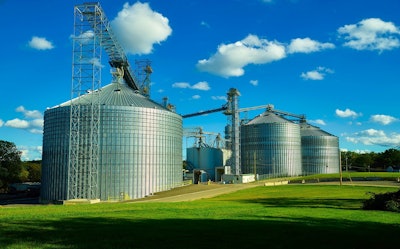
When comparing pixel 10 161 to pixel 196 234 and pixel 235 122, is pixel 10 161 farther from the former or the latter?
pixel 196 234

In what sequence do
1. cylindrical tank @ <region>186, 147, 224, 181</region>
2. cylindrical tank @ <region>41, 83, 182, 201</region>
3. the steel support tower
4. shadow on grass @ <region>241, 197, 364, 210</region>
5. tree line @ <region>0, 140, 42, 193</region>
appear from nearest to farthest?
shadow on grass @ <region>241, 197, 364, 210</region> → cylindrical tank @ <region>41, 83, 182, 201</region> → the steel support tower → tree line @ <region>0, 140, 42, 193</region> → cylindrical tank @ <region>186, 147, 224, 181</region>

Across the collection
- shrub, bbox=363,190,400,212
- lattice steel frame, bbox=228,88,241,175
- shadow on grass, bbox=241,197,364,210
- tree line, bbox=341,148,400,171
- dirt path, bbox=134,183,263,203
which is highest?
lattice steel frame, bbox=228,88,241,175

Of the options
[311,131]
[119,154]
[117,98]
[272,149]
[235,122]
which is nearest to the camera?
[119,154]

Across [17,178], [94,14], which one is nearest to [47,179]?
[94,14]

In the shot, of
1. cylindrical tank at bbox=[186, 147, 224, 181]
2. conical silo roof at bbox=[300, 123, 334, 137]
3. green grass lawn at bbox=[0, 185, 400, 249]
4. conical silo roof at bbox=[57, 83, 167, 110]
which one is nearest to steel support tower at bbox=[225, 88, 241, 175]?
cylindrical tank at bbox=[186, 147, 224, 181]

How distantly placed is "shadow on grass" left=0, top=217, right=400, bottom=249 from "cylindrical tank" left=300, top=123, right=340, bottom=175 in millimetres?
129364

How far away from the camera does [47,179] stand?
274 ft

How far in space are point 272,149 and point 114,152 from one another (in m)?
67.6

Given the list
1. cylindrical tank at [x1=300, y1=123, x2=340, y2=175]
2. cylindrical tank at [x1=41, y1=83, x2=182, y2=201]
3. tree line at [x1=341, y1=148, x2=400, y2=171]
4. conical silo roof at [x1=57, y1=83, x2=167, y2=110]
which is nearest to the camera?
cylindrical tank at [x1=41, y1=83, x2=182, y2=201]

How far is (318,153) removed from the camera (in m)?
148

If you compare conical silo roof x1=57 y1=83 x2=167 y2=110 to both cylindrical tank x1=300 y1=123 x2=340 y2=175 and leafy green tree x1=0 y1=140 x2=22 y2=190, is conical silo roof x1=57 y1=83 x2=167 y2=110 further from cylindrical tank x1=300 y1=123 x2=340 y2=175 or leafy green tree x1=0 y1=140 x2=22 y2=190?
cylindrical tank x1=300 y1=123 x2=340 y2=175

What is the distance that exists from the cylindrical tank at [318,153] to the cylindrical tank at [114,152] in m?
77.8

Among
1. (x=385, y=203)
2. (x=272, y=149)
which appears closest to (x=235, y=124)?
(x=272, y=149)

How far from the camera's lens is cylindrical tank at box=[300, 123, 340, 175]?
5807 inches
